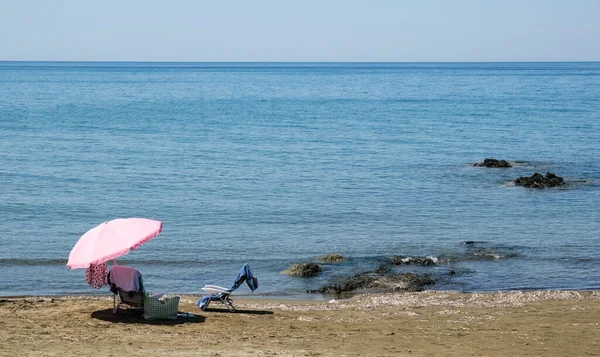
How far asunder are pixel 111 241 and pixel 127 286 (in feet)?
3.24

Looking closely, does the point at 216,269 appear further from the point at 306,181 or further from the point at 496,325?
the point at 306,181

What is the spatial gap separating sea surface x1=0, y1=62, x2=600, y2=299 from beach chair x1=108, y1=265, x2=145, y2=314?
5.13m

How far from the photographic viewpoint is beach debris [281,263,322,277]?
74.8ft

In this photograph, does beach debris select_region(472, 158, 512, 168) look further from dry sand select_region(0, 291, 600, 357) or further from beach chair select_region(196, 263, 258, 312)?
beach chair select_region(196, 263, 258, 312)

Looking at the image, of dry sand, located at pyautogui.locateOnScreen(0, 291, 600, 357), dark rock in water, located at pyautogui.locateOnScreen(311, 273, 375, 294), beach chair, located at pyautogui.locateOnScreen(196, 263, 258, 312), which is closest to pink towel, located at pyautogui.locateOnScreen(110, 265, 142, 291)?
dry sand, located at pyautogui.locateOnScreen(0, 291, 600, 357)

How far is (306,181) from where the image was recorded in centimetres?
3862

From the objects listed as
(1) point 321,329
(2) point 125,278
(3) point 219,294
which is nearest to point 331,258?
(3) point 219,294

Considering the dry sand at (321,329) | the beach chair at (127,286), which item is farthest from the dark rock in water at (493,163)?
the beach chair at (127,286)

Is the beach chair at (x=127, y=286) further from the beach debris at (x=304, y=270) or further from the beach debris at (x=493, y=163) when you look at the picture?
the beach debris at (x=493, y=163)

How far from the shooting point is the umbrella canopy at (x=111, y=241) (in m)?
15.9

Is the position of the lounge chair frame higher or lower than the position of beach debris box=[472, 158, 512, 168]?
higher

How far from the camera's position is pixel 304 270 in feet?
74.9

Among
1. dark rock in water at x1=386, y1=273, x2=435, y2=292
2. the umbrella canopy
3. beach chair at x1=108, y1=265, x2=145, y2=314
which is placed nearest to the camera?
the umbrella canopy

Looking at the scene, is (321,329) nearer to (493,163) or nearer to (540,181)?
(540,181)
